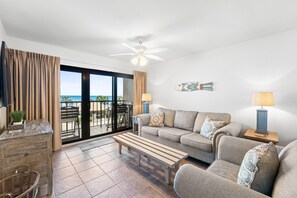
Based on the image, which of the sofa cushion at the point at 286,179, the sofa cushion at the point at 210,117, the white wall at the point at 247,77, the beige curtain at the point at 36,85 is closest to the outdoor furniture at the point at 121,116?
the beige curtain at the point at 36,85

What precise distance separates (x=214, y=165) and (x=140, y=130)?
222 centimetres

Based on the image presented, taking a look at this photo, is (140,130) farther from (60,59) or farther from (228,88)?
(60,59)

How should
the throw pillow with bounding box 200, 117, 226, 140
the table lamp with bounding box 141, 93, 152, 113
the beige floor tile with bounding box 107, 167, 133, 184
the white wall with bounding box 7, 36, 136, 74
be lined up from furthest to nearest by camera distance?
the table lamp with bounding box 141, 93, 152, 113
the white wall with bounding box 7, 36, 136, 74
the throw pillow with bounding box 200, 117, 226, 140
the beige floor tile with bounding box 107, 167, 133, 184

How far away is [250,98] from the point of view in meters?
2.77

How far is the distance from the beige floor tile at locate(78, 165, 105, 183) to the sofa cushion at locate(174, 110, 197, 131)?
204cm

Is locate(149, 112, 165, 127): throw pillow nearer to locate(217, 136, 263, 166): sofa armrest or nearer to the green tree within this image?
the green tree

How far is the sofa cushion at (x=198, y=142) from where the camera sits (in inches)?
91.4

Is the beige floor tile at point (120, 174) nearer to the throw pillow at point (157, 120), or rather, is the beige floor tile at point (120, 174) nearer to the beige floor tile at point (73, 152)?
the beige floor tile at point (73, 152)

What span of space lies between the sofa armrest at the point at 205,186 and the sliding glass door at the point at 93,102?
10.6 ft

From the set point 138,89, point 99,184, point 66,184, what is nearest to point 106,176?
point 99,184

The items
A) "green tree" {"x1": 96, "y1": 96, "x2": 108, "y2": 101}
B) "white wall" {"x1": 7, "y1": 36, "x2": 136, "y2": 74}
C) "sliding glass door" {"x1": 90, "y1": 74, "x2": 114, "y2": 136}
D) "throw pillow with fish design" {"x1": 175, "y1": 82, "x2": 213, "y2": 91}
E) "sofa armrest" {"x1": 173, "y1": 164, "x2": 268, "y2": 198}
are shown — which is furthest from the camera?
"green tree" {"x1": 96, "y1": 96, "x2": 108, "y2": 101}

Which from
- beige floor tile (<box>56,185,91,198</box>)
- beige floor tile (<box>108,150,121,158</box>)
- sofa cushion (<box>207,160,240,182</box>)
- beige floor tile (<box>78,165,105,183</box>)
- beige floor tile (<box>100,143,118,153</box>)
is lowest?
beige floor tile (<box>56,185,91,198</box>)

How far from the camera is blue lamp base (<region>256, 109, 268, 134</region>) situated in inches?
93.2

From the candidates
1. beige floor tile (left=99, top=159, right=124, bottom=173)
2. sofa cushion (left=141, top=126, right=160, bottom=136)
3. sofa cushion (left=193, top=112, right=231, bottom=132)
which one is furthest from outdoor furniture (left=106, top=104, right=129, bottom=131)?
sofa cushion (left=193, top=112, right=231, bottom=132)
